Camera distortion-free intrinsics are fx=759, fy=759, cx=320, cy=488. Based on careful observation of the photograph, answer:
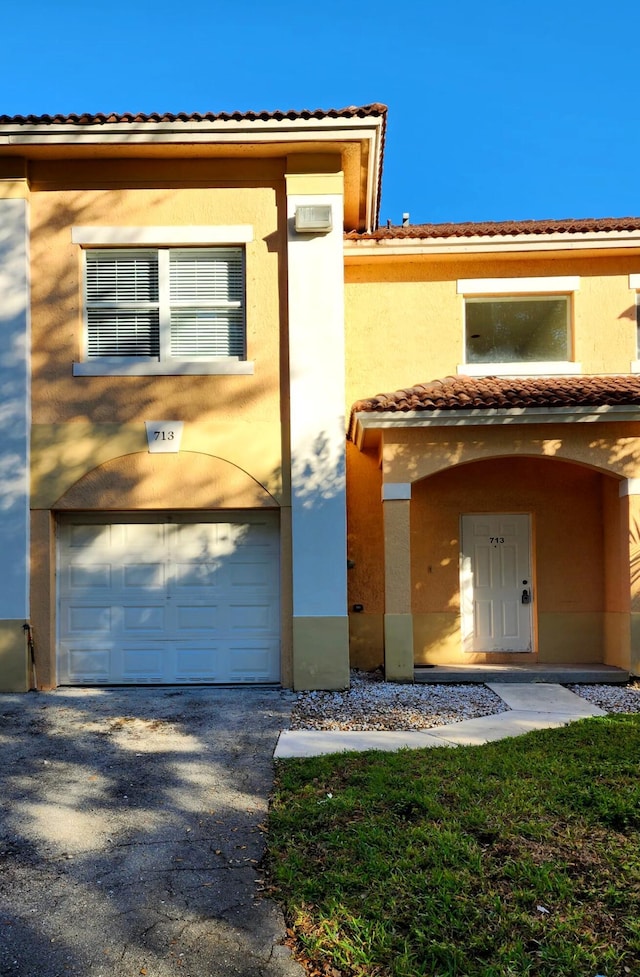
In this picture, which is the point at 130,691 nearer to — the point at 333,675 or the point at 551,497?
the point at 333,675

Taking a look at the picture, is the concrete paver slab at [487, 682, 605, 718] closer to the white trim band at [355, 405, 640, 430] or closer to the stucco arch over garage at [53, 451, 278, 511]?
the white trim band at [355, 405, 640, 430]

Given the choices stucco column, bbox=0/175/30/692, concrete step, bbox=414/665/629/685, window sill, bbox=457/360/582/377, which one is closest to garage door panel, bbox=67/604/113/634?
stucco column, bbox=0/175/30/692

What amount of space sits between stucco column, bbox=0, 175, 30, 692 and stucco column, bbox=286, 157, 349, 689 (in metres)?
3.27

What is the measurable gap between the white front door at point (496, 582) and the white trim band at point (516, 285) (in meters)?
3.45

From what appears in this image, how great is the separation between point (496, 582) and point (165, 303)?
20.4 feet

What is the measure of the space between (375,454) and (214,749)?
19.2 feet

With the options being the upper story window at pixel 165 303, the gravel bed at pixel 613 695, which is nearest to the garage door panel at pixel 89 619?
the upper story window at pixel 165 303

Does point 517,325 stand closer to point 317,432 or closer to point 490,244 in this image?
point 490,244

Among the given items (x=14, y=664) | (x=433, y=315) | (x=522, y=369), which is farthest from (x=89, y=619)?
(x=522, y=369)

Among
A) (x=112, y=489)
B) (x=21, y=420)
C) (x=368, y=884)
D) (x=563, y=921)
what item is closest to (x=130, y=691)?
(x=112, y=489)

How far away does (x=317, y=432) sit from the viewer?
30.6 feet

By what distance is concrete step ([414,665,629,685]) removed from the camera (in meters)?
9.80

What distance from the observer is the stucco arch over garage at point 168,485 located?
369 inches

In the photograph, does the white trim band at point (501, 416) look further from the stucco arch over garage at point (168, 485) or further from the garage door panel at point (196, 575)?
the garage door panel at point (196, 575)
